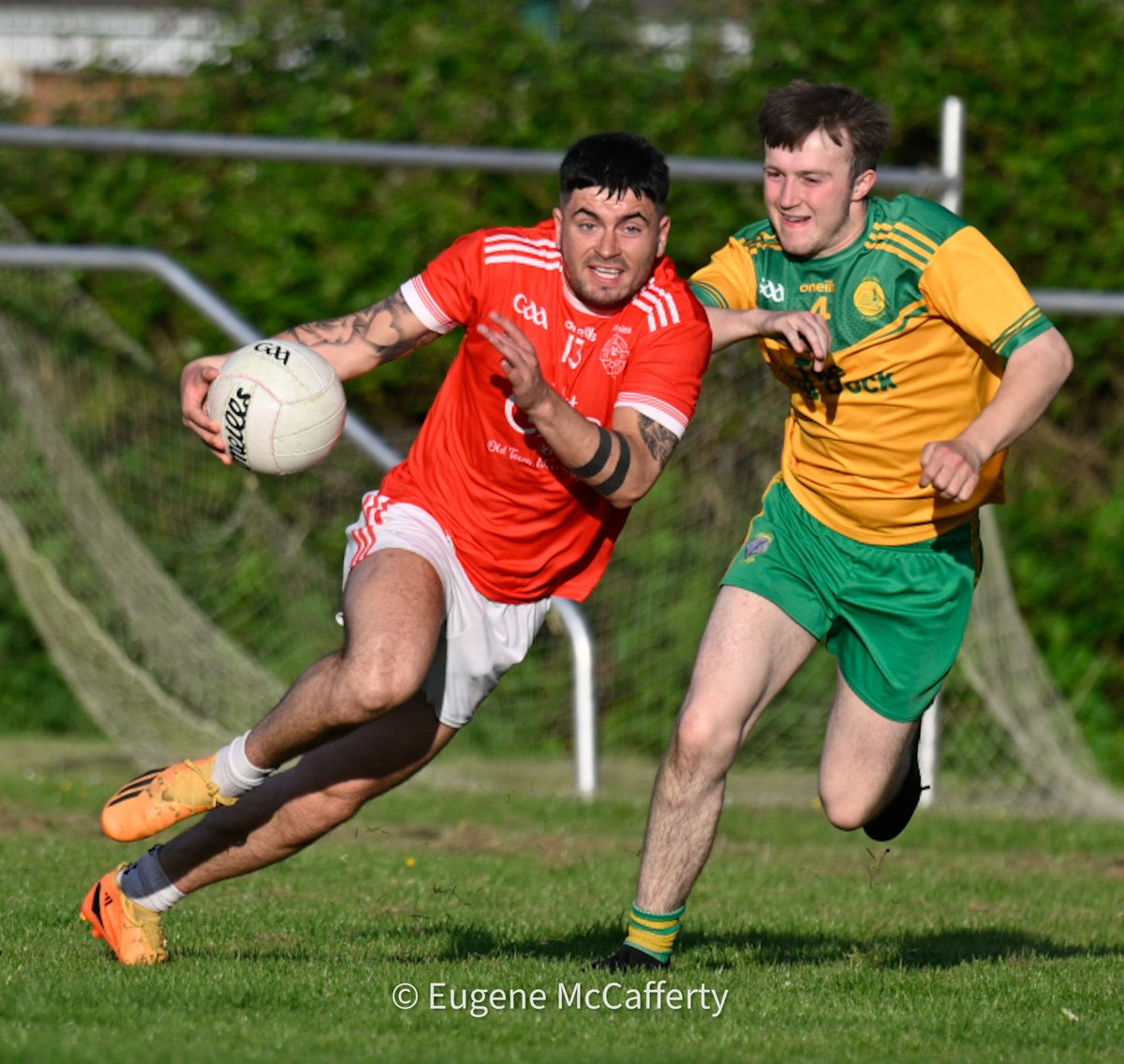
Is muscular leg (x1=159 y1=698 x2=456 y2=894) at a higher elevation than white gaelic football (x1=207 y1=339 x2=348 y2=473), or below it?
below

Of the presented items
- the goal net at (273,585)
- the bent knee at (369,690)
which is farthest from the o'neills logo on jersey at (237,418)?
the goal net at (273,585)

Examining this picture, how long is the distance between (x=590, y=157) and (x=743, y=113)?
7373 millimetres

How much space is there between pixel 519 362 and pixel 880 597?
5.72 feet

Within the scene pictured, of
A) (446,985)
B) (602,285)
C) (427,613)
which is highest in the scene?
(602,285)

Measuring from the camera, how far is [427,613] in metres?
5.57

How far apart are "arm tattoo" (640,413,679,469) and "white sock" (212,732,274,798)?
4.65 ft

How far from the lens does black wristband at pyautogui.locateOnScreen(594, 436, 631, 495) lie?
5.44 metres

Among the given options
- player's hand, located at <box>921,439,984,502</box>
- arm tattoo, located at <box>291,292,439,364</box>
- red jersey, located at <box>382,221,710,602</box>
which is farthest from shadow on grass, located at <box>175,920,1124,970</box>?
arm tattoo, located at <box>291,292,439,364</box>

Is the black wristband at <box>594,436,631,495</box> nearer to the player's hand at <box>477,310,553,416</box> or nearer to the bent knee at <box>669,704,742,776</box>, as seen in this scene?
the player's hand at <box>477,310,553,416</box>

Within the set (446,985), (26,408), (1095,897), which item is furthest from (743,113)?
(446,985)

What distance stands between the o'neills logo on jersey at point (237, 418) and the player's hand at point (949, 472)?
1931mm

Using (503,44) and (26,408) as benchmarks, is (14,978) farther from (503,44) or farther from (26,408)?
(503,44)

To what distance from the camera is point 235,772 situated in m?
5.59

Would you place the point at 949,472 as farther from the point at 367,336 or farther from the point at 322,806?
the point at 322,806
